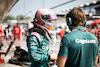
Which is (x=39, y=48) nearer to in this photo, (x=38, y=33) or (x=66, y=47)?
(x=38, y=33)

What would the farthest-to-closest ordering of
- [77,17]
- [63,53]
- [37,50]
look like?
[37,50] < [77,17] < [63,53]

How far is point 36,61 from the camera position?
2236 millimetres

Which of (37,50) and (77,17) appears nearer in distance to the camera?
(77,17)

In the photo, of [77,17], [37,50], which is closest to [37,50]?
[37,50]

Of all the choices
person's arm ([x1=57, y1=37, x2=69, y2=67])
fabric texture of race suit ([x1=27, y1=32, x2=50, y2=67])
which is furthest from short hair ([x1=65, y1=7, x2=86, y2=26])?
fabric texture of race suit ([x1=27, y1=32, x2=50, y2=67])

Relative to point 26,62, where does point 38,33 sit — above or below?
above

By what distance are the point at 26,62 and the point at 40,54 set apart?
3.86ft

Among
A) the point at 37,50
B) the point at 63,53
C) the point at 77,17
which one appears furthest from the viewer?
the point at 37,50

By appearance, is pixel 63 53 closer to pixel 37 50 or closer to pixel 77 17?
pixel 77 17

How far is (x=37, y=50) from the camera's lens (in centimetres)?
224

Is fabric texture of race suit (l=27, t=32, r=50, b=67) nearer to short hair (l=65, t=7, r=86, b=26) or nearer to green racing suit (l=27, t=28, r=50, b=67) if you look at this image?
green racing suit (l=27, t=28, r=50, b=67)

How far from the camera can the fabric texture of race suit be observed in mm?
2188

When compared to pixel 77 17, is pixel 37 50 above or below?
below

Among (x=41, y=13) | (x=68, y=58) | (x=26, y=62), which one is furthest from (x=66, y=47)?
(x=26, y=62)
